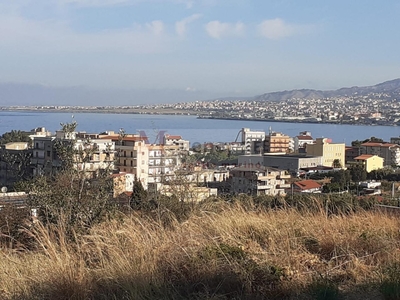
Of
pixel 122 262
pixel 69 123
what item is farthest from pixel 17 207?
pixel 122 262

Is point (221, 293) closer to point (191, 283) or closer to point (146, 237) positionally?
point (191, 283)

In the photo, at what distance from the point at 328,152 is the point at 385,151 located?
4551 mm

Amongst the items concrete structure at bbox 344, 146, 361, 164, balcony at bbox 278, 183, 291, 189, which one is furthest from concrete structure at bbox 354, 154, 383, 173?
balcony at bbox 278, 183, 291, 189

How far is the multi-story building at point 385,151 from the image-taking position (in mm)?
37500

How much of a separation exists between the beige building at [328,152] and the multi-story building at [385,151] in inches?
105

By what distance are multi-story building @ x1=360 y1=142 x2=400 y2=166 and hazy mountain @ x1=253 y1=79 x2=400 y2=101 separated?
444 ft

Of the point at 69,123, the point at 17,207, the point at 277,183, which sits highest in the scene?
the point at 69,123

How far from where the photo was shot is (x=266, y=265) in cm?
269

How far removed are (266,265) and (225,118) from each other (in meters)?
109

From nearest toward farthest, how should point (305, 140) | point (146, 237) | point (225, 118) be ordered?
point (146, 237)
point (305, 140)
point (225, 118)

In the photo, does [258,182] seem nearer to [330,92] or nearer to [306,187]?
[306,187]

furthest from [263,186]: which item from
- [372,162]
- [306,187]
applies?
[372,162]

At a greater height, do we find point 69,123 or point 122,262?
point 69,123

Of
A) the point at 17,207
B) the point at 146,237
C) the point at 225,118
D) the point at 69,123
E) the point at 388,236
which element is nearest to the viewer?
the point at 146,237
